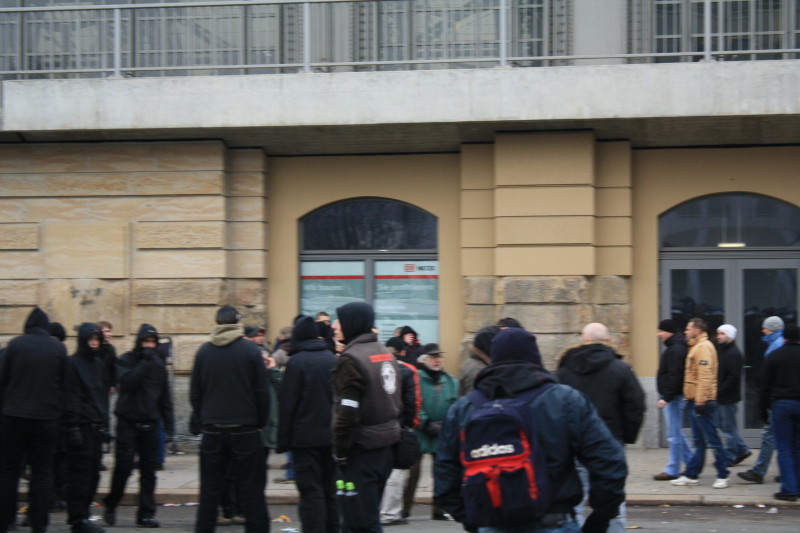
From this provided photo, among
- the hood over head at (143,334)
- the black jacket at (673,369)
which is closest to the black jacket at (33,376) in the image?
the hood over head at (143,334)

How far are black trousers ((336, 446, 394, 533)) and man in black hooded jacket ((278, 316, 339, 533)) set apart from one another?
0.66 metres

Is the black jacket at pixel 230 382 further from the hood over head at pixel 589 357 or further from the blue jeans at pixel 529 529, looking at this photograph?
the blue jeans at pixel 529 529

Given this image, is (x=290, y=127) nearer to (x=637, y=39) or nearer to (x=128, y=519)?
(x=637, y=39)

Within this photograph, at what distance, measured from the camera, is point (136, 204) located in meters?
13.7

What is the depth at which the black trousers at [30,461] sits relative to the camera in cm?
795

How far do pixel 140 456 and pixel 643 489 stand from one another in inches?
201

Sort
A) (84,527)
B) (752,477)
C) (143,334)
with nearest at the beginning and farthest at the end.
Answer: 1. (84,527)
2. (143,334)
3. (752,477)

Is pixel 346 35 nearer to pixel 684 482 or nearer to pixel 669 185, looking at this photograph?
pixel 669 185

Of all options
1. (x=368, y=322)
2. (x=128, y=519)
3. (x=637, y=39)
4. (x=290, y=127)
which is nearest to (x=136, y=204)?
(x=290, y=127)

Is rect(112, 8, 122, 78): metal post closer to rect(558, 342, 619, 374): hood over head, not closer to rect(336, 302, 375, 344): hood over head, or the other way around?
rect(336, 302, 375, 344): hood over head

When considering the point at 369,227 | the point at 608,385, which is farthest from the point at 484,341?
the point at 369,227

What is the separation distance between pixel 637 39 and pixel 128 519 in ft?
28.3

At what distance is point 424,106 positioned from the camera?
12664 mm

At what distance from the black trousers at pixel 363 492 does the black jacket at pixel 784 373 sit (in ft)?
16.1
